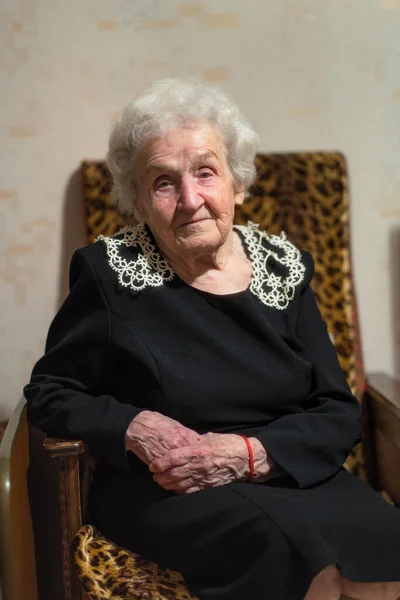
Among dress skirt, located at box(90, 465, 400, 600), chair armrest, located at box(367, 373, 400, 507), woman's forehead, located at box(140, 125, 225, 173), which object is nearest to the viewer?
dress skirt, located at box(90, 465, 400, 600)

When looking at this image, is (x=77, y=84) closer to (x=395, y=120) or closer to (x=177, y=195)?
(x=177, y=195)

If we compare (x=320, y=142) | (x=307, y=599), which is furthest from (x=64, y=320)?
(x=320, y=142)

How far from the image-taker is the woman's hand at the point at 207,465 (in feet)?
4.62

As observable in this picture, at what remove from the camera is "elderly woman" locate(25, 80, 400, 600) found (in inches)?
53.6

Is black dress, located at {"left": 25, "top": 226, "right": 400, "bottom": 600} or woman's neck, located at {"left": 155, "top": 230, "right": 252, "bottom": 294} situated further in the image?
woman's neck, located at {"left": 155, "top": 230, "right": 252, "bottom": 294}

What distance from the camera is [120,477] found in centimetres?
154

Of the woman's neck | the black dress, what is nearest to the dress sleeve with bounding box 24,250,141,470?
the black dress

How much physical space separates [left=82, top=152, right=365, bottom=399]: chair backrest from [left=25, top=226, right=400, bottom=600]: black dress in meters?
0.32

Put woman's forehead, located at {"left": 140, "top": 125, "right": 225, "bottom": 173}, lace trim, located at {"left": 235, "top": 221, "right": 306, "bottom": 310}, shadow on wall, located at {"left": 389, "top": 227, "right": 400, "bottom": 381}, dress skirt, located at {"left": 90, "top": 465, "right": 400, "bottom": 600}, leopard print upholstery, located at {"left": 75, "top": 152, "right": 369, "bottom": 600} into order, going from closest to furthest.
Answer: dress skirt, located at {"left": 90, "top": 465, "right": 400, "bottom": 600}
woman's forehead, located at {"left": 140, "top": 125, "right": 225, "bottom": 173}
lace trim, located at {"left": 235, "top": 221, "right": 306, "bottom": 310}
leopard print upholstery, located at {"left": 75, "top": 152, "right": 369, "bottom": 600}
shadow on wall, located at {"left": 389, "top": 227, "right": 400, "bottom": 381}

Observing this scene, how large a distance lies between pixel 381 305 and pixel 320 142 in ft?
1.88

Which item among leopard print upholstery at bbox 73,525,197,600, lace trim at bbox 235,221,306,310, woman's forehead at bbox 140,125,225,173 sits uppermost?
woman's forehead at bbox 140,125,225,173

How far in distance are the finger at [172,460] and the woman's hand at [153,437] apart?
0.02 m

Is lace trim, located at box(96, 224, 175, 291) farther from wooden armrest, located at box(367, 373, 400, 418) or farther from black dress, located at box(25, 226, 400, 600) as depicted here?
wooden armrest, located at box(367, 373, 400, 418)

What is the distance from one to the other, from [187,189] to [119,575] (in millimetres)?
862
